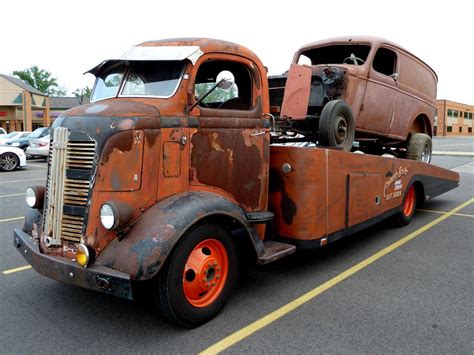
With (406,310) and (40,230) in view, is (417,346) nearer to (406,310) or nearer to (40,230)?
(406,310)

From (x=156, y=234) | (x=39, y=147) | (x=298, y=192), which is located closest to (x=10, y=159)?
(x=39, y=147)

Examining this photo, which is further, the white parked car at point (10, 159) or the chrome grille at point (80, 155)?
the white parked car at point (10, 159)

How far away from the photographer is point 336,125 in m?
5.77

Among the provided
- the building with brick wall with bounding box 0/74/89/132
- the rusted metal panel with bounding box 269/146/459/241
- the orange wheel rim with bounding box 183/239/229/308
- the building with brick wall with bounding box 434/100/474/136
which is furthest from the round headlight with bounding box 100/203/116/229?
the building with brick wall with bounding box 434/100/474/136

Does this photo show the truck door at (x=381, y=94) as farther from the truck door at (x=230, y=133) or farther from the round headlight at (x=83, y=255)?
the round headlight at (x=83, y=255)

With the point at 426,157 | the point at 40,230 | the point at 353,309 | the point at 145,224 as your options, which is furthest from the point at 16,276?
the point at 426,157

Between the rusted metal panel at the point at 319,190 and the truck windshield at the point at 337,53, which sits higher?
the truck windshield at the point at 337,53

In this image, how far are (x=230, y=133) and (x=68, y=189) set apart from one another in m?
1.52

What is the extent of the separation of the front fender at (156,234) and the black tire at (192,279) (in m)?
0.16

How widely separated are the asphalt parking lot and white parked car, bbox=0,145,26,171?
1297 cm

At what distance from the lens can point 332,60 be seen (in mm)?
7555

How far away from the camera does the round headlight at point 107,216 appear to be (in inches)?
127

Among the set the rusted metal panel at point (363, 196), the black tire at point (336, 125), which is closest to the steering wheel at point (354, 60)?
A: the black tire at point (336, 125)

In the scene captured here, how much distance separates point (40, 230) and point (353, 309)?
2929 millimetres
